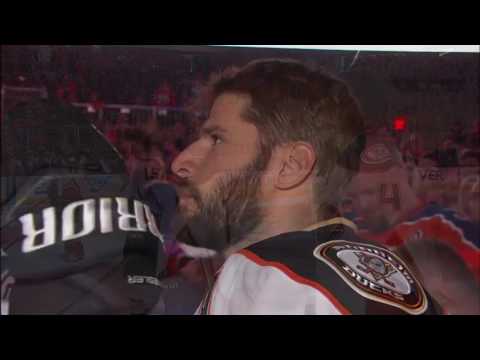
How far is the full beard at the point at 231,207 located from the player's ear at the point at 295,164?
10 centimetres

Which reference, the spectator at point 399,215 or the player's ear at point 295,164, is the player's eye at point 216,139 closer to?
the player's ear at point 295,164

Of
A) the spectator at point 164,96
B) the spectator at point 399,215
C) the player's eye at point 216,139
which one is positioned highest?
the spectator at point 164,96

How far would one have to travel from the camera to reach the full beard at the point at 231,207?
231 cm

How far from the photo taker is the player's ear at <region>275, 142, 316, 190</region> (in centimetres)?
234

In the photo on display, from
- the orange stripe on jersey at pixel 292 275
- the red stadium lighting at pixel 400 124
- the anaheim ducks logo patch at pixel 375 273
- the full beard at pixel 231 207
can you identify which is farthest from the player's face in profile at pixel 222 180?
the red stadium lighting at pixel 400 124

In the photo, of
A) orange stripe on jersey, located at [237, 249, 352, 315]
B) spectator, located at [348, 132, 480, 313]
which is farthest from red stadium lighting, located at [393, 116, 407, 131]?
orange stripe on jersey, located at [237, 249, 352, 315]

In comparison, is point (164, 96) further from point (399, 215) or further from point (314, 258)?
point (399, 215)

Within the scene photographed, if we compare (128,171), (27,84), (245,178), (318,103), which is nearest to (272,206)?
(245,178)

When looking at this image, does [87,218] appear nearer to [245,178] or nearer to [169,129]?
[169,129]

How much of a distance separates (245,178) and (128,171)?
1.79ft

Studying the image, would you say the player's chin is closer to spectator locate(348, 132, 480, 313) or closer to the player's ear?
the player's ear

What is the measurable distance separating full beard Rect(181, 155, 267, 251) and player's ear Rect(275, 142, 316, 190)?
10 centimetres

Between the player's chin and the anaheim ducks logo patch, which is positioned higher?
the player's chin

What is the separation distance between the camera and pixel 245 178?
231 centimetres
